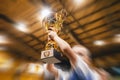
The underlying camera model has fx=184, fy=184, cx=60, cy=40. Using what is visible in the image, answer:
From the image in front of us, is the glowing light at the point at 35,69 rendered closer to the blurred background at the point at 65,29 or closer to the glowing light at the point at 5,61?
the blurred background at the point at 65,29

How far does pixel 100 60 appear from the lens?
4.54 meters

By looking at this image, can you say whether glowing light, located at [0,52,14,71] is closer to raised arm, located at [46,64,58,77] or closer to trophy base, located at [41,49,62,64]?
raised arm, located at [46,64,58,77]

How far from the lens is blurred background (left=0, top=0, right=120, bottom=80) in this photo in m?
2.61

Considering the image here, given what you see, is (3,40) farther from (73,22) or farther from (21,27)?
(73,22)

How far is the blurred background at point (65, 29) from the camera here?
103 inches

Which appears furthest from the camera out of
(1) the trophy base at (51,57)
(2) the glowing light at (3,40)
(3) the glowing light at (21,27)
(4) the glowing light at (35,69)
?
(4) the glowing light at (35,69)

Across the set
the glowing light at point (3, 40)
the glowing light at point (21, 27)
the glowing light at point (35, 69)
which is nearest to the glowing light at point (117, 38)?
the glowing light at point (21, 27)

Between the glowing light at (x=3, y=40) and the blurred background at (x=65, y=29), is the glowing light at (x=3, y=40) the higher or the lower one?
the higher one

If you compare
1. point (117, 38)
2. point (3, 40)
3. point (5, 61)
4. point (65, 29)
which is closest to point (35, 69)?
point (5, 61)

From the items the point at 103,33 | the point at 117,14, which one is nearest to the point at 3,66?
the point at 103,33

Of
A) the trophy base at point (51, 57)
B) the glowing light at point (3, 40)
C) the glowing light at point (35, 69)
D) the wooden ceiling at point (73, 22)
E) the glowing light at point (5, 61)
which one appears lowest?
the trophy base at point (51, 57)

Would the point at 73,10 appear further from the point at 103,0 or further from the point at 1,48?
the point at 1,48

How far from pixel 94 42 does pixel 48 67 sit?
233 centimetres

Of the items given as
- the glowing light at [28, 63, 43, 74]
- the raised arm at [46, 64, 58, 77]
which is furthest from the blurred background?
the glowing light at [28, 63, 43, 74]
